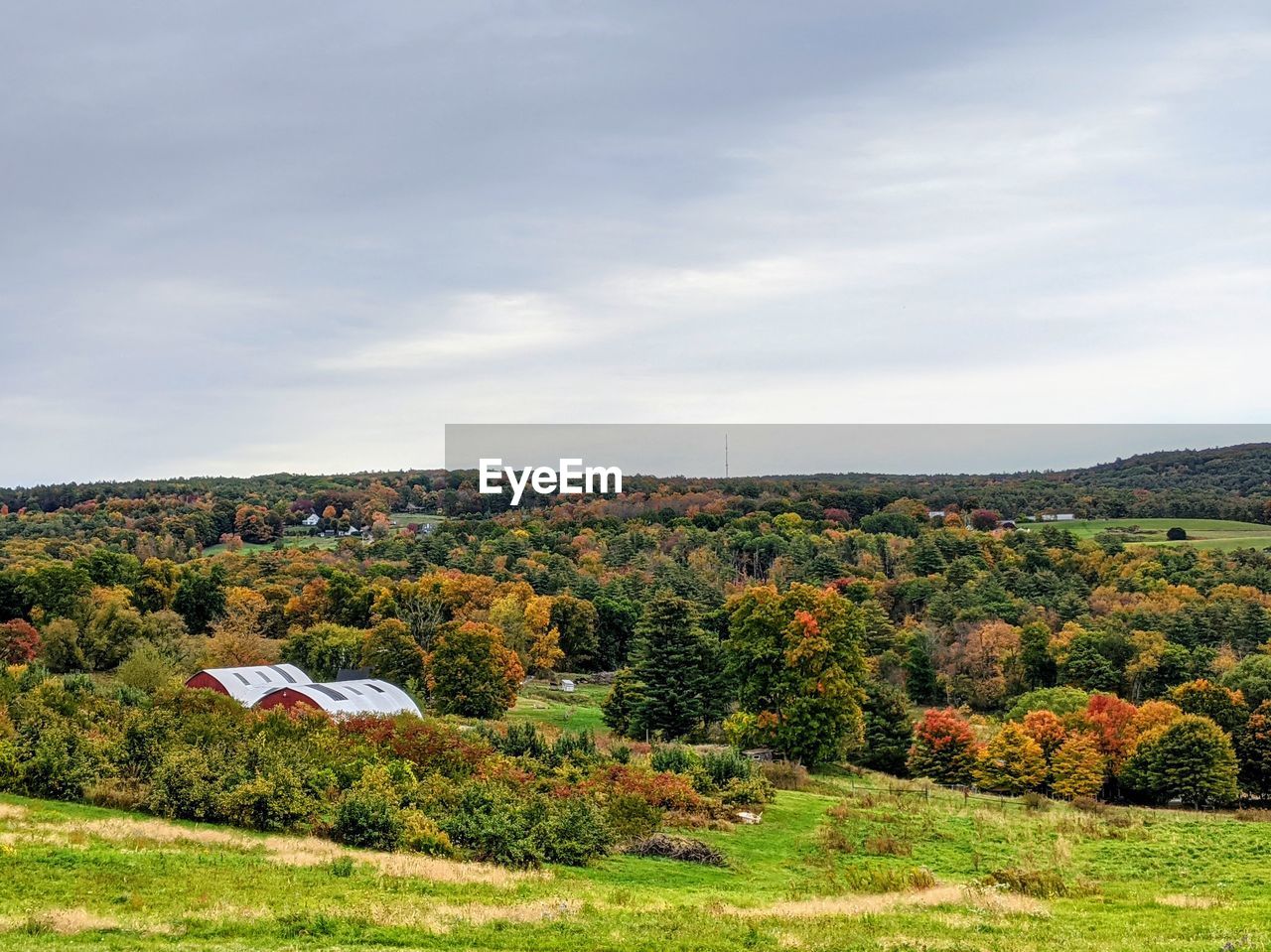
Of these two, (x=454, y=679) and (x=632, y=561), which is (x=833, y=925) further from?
(x=632, y=561)

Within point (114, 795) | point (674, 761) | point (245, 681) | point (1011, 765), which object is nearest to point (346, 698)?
point (245, 681)

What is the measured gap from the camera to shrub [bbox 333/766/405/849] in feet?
76.9

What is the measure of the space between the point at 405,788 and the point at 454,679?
3008cm

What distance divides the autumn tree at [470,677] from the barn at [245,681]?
24.0ft

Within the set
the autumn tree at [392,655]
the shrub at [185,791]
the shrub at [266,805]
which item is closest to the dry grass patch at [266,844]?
the shrub at [266,805]

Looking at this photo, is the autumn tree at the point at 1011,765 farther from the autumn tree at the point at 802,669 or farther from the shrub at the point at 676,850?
the shrub at the point at 676,850

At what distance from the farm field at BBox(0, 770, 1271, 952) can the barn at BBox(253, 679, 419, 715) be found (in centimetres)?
1900

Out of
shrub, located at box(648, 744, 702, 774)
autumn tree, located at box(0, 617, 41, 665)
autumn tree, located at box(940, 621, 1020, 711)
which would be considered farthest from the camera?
autumn tree, located at box(940, 621, 1020, 711)

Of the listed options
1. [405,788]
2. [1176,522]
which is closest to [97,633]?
[405,788]

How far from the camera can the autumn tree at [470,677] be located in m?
56.0

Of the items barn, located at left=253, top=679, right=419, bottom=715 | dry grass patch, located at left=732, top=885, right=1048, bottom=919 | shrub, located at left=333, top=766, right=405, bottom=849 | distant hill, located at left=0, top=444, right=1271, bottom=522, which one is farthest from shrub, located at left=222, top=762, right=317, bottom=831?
distant hill, located at left=0, top=444, right=1271, bottom=522

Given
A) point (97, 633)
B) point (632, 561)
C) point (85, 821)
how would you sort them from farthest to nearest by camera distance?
point (632, 561), point (97, 633), point (85, 821)

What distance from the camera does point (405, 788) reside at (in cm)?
2658

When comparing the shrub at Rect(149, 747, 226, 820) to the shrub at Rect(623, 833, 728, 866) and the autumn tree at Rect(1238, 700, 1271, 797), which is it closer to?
the shrub at Rect(623, 833, 728, 866)
